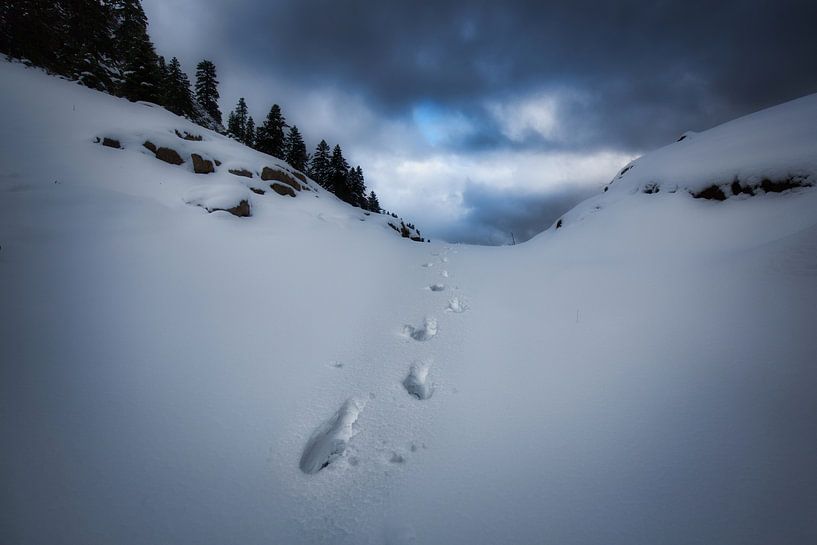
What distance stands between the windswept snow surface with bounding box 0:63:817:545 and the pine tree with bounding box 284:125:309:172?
3080 cm

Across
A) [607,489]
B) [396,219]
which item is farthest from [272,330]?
[396,219]

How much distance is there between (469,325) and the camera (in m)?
5.78

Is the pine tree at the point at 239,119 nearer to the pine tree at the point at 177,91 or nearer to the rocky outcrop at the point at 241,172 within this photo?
the pine tree at the point at 177,91

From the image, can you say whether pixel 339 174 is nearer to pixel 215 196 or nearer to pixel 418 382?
pixel 215 196

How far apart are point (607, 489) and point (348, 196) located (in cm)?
3773

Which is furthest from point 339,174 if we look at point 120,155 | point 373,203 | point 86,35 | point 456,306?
point 456,306

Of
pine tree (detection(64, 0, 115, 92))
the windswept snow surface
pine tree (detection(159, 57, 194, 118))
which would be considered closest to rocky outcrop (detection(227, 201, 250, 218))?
the windswept snow surface

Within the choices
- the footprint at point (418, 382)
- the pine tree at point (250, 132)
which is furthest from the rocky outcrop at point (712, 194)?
the pine tree at point (250, 132)

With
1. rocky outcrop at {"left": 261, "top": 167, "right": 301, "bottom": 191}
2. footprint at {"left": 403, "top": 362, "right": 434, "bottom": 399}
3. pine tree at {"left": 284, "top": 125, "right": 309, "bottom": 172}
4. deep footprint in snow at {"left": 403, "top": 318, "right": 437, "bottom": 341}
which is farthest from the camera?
pine tree at {"left": 284, "top": 125, "right": 309, "bottom": 172}

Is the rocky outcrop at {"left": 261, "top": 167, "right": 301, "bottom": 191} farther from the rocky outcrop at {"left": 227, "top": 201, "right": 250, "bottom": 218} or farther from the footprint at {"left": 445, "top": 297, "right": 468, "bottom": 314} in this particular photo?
the footprint at {"left": 445, "top": 297, "right": 468, "bottom": 314}

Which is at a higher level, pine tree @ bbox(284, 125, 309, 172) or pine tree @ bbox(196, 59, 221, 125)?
pine tree @ bbox(196, 59, 221, 125)

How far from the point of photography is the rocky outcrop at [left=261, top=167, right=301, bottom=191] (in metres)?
16.8

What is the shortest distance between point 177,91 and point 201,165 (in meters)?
31.0

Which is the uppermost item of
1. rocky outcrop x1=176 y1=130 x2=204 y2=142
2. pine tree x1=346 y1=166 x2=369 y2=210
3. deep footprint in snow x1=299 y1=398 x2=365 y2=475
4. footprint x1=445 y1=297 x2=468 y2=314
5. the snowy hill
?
pine tree x1=346 y1=166 x2=369 y2=210
